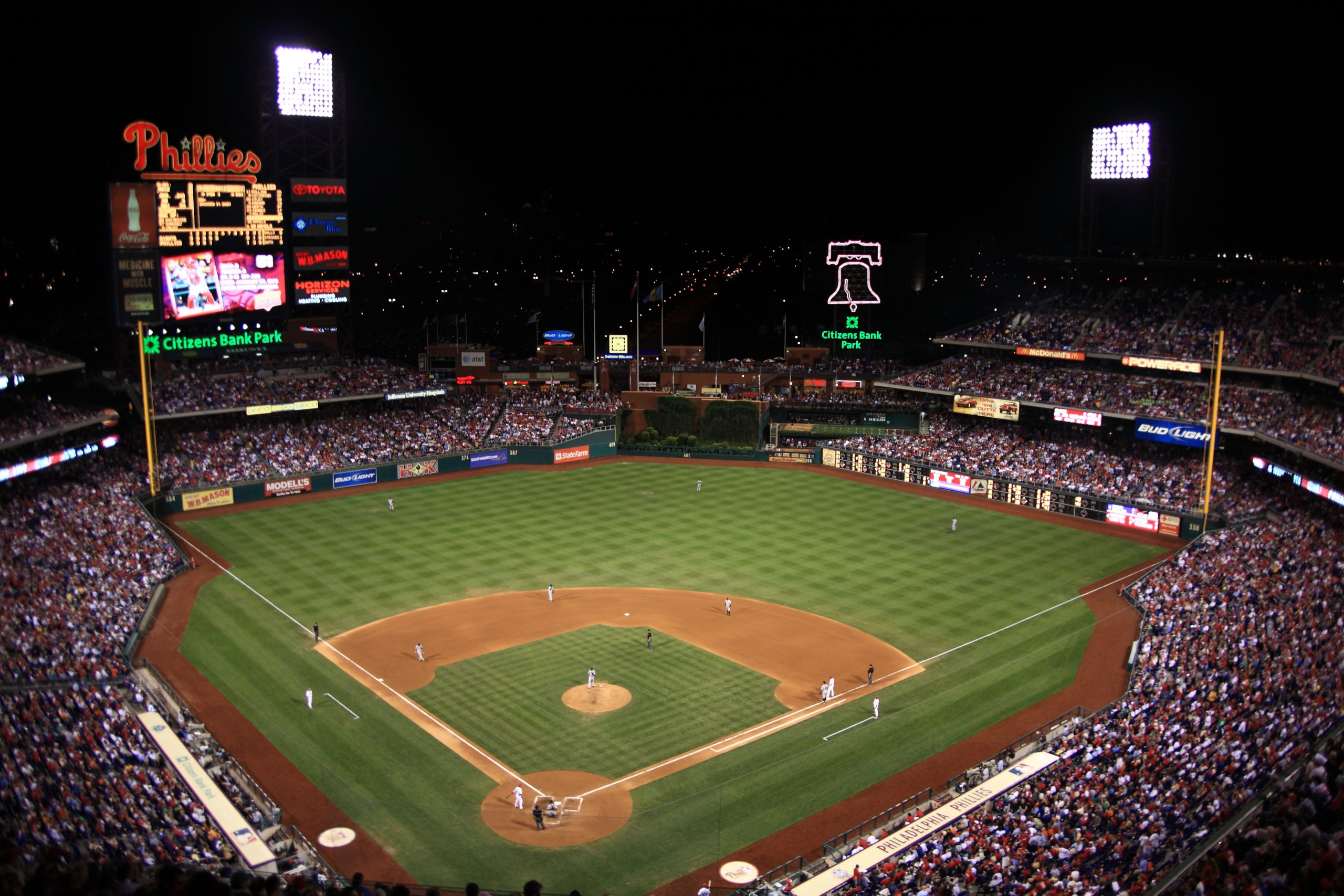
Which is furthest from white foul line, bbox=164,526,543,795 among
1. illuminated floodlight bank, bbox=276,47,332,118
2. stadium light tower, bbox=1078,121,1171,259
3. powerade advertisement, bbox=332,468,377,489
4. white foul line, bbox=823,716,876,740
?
stadium light tower, bbox=1078,121,1171,259

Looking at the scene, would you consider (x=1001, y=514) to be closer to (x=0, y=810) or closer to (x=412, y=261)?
(x=0, y=810)

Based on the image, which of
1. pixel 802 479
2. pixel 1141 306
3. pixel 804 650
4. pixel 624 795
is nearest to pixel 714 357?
pixel 802 479

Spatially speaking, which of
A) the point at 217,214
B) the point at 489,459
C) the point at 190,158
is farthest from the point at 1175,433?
the point at 190,158

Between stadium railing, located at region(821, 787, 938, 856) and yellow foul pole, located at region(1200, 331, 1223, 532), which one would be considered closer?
stadium railing, located at region(821, 787, 938, 856)

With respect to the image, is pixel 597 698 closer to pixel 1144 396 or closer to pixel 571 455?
pixel 1144 396

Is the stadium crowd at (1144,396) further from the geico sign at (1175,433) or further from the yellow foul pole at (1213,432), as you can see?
the yellow foul pole at (1213,432)

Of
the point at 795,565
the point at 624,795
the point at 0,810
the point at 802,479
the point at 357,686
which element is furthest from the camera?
the point at 802,479

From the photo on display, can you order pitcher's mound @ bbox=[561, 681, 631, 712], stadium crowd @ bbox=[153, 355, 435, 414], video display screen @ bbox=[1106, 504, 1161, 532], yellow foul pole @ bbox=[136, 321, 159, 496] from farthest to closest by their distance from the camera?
stadium crowd @ bbox=[153, 355, 435, 414]
yellow foul pole @ bbox=[136, 321, 159, 496]
video display screen @ bbox=[1106, 504, 1161, 532]
pitcher's mound @ bbox=[561, 681, 631, 712]

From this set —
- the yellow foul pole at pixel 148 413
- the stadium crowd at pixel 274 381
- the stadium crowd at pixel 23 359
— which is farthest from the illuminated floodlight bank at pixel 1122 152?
the stadium crowd at pixel 23 359

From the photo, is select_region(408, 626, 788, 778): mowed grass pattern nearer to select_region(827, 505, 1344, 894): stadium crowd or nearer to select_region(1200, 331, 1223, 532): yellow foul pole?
select_region(827, 505, 1344, 894): stadium crowd
